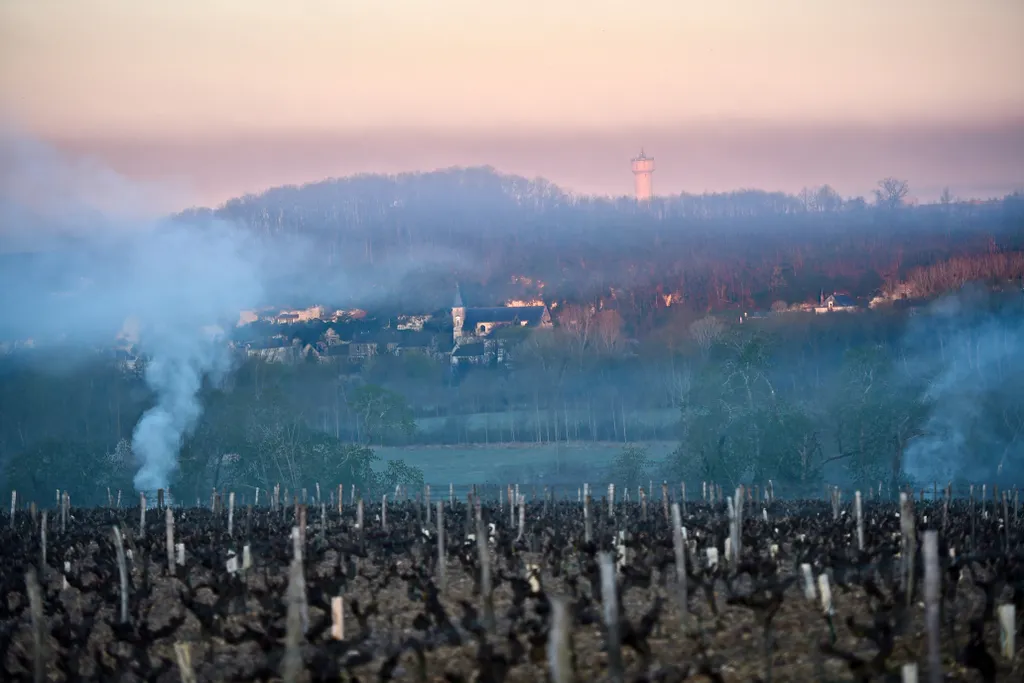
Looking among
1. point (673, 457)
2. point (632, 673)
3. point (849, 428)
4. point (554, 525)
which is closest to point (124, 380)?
point (673, 457)

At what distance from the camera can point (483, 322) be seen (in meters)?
140

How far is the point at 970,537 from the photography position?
26125 mm

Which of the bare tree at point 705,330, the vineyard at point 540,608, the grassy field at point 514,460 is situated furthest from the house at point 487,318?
the vineyard at point 540,608

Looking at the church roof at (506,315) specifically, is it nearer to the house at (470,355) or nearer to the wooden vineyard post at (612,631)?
the house at (470,355)

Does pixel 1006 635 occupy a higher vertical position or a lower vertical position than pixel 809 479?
higher

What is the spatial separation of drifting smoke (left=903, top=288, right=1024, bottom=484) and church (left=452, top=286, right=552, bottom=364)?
4295 centimetres

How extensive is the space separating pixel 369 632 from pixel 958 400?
56.3m

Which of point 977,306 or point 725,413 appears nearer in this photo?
point 725,413

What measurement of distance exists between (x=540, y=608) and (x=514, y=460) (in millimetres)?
65627

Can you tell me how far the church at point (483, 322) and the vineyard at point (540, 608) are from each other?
97479mm

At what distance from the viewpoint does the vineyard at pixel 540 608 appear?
1421 cm

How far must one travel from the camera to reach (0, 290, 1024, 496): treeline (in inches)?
Result: 2505

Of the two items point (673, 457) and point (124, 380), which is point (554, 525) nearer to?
point (673, 457)

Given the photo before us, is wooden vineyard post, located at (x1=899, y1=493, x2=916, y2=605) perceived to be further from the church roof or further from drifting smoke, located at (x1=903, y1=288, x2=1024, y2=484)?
the church roof
